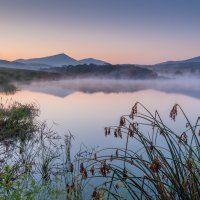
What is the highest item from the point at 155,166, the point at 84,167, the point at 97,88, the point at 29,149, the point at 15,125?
the point at 155,166

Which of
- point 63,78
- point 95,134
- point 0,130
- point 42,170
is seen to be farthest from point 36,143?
point 63,78

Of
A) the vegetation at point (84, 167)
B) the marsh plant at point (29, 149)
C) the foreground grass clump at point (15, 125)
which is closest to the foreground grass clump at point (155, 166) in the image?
the vegetation at point (84, 167)

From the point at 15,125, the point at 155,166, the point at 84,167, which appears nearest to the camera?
the point at 155,166

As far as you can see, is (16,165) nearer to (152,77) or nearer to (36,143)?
(36,143)

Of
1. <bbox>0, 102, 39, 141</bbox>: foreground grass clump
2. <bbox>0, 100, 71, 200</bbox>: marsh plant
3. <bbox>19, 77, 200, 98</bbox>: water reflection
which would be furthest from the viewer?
<bbox>19, 77, 200, 98</bbox>: water reflection

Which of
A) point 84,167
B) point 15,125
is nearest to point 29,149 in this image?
point 15,125

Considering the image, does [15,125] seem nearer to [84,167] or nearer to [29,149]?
[29,149]

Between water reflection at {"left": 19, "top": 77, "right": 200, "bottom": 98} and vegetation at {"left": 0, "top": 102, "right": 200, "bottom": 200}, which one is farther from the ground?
vegetation at {"left": 0, "top": 102, "right": 200, "bottom": 200}

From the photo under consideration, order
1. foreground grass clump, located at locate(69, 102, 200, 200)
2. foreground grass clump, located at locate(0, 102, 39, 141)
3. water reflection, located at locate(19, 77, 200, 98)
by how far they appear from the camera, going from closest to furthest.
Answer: foreground grass clump, located at locate(69, 102, 200, 200), foreground grass clump, located at locate(0, 102, 39, 141), water reflection, located at locate(19, 77, 200, 98)

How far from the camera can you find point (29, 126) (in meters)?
11.8

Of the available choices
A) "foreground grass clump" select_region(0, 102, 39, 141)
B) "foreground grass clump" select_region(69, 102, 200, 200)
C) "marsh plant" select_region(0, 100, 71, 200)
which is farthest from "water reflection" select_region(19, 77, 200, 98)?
"foreground grass clump" select_region(69, 102, 200, 200)

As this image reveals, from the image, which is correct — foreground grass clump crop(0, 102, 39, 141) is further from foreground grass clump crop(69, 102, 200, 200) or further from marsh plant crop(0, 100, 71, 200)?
foreground grass clump crop(69, 102, 200, 200)

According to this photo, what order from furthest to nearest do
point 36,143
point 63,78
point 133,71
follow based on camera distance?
point 133,71, point 63,78, point 36,143

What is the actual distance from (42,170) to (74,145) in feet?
13.4
